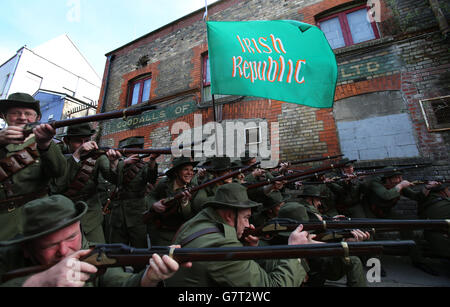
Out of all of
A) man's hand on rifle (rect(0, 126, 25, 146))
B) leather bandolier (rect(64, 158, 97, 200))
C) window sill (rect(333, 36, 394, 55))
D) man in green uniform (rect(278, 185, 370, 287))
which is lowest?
man in green uniform (rect(278, 185, 370, 287))

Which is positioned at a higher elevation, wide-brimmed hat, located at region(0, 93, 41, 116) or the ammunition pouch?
wide-brimmed hat, located at region(0, 93, 41, 116)

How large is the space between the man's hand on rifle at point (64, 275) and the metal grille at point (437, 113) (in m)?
6.83

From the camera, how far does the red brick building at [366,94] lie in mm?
5023

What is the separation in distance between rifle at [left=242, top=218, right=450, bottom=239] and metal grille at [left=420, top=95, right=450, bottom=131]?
4.59m

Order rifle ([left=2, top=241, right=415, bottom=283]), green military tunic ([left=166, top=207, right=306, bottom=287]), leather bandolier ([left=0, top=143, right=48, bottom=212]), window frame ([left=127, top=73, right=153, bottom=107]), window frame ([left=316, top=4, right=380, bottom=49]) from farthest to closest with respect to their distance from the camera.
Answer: window frame ([left=127, top=73, right=153, bottom=107])
window frame ([left=316, top=4, right=380, bottom=49])
leather bandolier ([left=0, top=143, right=48, bottom=212])
green military tunic ([left=166, top=207, right=306, bottom=287])
rifle ([left=2, top=241, right=415, bottom=283])

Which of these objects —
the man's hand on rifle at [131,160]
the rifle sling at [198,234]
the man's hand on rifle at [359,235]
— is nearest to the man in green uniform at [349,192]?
the man's hand on rifle at [359,235]

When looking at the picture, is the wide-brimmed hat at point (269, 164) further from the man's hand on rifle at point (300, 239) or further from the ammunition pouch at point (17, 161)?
the ammunition pouch at point (17, 161)

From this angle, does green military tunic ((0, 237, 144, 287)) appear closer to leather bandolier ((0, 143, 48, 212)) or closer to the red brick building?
leather bandolier ((0, 143, 48, 212))

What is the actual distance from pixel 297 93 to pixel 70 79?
24529 millimetres

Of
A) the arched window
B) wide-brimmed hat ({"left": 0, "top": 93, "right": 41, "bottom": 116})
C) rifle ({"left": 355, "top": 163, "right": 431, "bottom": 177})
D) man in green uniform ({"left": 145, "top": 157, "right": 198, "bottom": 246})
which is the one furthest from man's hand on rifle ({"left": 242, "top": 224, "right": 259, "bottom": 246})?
the arched window

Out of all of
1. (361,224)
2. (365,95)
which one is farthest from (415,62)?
(361,224)

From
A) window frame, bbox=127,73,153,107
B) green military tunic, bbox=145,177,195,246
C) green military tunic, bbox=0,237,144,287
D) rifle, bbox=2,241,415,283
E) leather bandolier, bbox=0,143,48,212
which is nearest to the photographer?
rifle, bbox=2,241,415,283

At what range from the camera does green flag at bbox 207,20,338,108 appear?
13.8 ft

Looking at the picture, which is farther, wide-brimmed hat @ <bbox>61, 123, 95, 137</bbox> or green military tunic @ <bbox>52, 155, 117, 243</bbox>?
wide-brimmed hat @ <bbox>61, 123, 95, 137</bbox>
